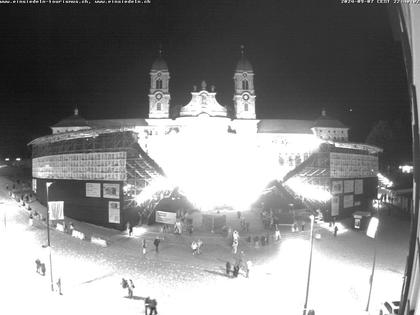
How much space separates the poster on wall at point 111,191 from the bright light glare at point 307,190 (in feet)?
58.9

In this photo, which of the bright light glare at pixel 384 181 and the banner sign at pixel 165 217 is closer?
the banner sign at pixel 165 217

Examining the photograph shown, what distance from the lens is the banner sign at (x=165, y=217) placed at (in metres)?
32.7

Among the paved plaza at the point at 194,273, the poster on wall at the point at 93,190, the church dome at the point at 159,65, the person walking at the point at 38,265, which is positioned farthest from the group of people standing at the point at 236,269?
the church dome at the point at 159,65

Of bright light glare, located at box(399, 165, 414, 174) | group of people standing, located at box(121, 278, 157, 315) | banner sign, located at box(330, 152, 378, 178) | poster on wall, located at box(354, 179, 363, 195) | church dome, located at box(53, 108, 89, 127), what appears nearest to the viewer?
group of people standing, located at box(121, 278, 157, 315)

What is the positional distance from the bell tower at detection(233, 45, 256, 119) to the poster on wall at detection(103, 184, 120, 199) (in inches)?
1397

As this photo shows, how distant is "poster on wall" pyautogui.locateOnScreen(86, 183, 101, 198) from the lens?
3353cm

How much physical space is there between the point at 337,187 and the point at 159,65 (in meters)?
38.3

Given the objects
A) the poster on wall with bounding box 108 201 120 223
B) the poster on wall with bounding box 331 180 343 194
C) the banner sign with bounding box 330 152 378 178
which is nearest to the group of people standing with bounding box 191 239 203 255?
the poster on wall with bounding box 108 201 120 223

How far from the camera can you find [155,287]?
1845cm

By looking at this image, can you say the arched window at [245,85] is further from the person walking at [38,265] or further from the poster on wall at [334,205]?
the person walking at [38,265]

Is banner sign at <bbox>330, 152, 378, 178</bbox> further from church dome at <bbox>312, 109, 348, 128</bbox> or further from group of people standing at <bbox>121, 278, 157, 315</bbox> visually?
group of people standing at <bbox>121, 278, 157, 315</bbox>

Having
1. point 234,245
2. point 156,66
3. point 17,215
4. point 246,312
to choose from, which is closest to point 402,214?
point 234,245

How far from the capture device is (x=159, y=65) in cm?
6209

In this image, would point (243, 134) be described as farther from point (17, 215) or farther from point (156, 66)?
point (17, 215)
